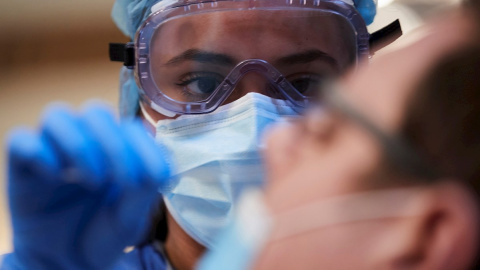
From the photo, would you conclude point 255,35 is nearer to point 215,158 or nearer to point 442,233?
point 215,158

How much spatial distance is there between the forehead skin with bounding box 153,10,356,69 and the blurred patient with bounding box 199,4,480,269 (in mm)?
514

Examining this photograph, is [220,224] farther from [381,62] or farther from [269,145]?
[381,62]

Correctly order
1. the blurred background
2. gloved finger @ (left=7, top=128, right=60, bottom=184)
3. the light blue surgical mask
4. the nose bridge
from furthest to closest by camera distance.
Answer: the blurred background, the nose bridge, the light blue surgical mask, gloved finger @ (left=7, top=128, right=60, bottom=184)

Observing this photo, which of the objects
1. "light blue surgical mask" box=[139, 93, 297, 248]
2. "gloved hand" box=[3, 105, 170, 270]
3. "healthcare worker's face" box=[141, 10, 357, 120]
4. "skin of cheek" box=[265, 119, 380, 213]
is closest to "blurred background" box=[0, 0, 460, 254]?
"healthcare worker's face" box=[141, 10, 357, 120]

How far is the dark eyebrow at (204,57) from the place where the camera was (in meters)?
0.87

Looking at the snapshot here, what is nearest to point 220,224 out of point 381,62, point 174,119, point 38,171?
point 174,119

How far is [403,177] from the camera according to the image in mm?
340

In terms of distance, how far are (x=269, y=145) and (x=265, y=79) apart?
1.40ft

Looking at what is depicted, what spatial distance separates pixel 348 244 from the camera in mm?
342

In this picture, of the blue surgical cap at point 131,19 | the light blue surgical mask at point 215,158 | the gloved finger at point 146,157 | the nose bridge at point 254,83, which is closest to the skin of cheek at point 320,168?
the gloved finger at point 146,157

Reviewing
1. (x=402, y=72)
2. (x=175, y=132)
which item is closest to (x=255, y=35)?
(x=175, y=132)

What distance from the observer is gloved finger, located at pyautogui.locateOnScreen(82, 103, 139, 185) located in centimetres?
51

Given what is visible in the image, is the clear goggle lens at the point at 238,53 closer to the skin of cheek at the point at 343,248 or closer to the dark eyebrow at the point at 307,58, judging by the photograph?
the dark eyebrow at the point at 307,58

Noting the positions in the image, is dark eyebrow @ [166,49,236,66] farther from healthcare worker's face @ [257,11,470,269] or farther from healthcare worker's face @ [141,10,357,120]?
healthcare worker's face @ [257,11,470,269]
